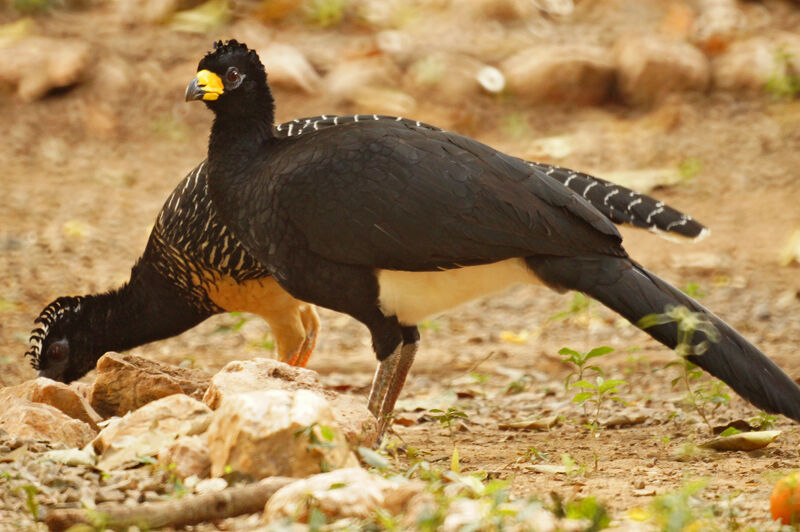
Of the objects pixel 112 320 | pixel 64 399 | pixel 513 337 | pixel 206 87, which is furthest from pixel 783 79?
pixel 64 399

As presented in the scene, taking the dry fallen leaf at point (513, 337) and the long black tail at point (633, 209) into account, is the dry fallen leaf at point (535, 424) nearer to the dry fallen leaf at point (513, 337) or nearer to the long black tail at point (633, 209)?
the long black tail at point (633, 209)

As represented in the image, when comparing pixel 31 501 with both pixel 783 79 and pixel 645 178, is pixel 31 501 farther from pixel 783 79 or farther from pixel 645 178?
pixel 783 79

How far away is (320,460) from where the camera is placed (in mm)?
3055

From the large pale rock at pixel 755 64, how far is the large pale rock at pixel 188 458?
784 centimetres

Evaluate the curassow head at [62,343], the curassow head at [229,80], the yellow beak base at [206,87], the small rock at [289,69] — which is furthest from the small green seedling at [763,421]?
the small rock at [289,69]

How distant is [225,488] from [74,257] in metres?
4.92

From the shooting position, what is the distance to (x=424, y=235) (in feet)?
12.9

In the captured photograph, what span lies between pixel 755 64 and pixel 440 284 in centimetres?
661

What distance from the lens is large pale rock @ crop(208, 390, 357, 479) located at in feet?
9.84

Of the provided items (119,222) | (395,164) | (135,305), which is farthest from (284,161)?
(119,222)

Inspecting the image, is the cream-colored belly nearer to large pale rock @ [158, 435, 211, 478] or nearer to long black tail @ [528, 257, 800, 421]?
long black tail @ [528, 257, 800, 421]

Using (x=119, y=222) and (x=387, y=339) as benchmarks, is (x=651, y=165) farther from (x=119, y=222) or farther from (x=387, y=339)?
(x=387, y=339)

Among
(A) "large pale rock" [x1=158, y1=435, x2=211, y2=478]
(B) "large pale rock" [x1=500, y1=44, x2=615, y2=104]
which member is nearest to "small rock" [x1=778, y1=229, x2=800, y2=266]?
(B) "large pale rock" [x1=500, y1=44, x2=615, y2=104]

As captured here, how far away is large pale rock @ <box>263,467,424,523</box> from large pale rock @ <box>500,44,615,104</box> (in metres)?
7.43
